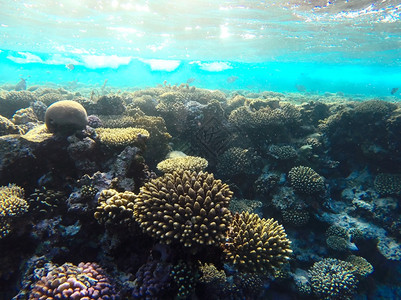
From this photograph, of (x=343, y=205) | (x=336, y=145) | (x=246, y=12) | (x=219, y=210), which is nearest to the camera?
(x=219, y=210)

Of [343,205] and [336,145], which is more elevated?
[336,145]

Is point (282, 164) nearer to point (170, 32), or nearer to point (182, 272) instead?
point (182, 272)

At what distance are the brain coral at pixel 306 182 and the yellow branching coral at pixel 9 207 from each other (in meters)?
7.63

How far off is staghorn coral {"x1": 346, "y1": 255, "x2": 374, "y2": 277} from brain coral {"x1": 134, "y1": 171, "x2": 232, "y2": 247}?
5810 mm

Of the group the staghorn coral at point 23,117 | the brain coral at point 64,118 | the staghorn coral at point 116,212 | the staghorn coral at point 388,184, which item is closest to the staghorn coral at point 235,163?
the staghorn coral at point 116,212

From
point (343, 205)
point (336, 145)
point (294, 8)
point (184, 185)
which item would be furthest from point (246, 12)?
point (184, 185)

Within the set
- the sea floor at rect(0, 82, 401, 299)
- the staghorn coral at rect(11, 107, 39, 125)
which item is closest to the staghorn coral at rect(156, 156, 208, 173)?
the sea floor at rect(0, 82, 401, 299)

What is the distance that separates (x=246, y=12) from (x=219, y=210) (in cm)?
2164

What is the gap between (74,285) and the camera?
10.9ft

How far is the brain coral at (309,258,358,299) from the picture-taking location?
606cm

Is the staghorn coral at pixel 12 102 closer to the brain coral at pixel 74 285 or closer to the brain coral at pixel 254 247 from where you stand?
the brain coral at pixel 74 285

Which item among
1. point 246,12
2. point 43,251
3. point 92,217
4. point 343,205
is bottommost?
point 343,205

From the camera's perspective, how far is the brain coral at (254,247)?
142 inches

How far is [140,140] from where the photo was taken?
5.45 m
